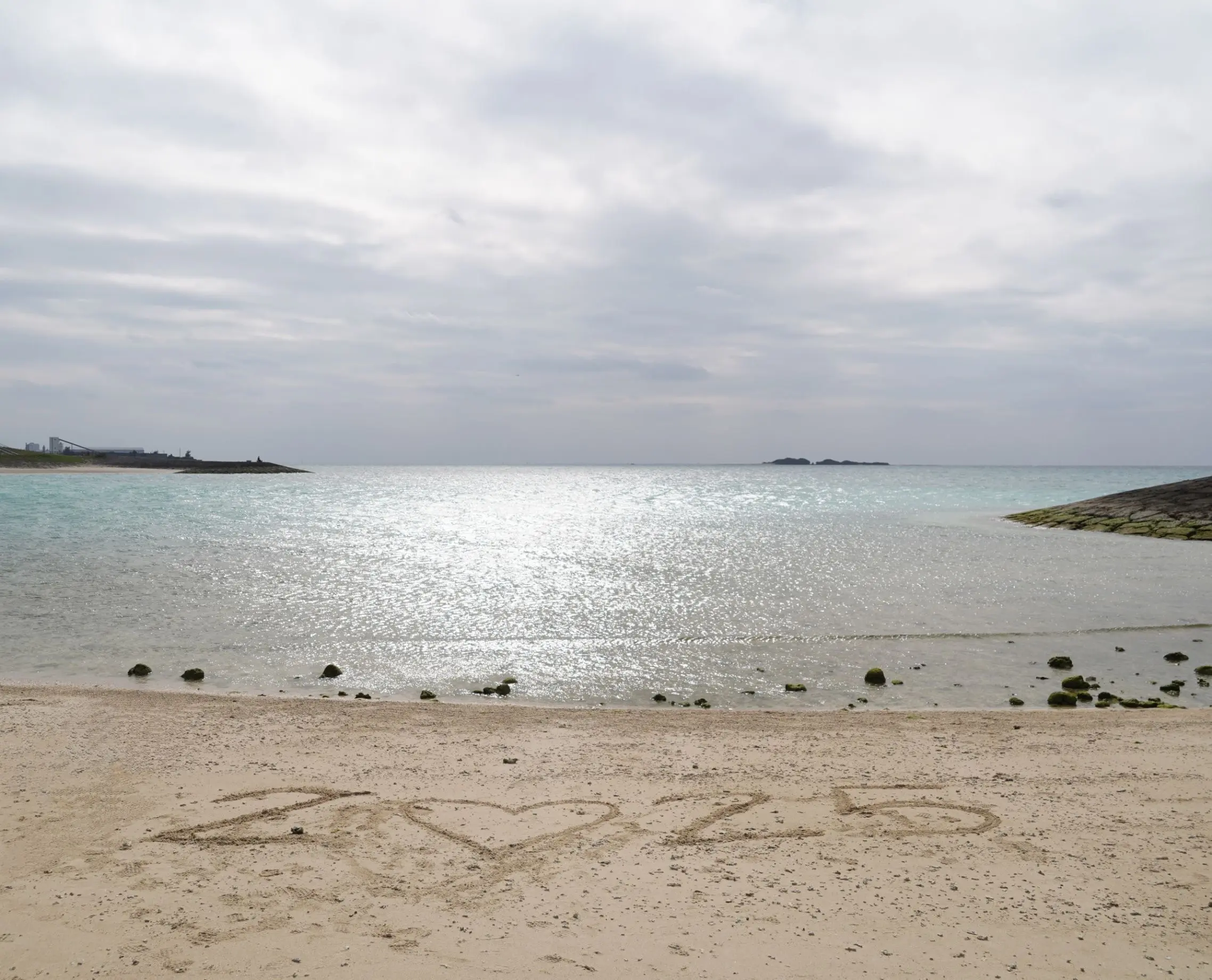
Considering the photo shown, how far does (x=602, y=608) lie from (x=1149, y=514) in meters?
34.9

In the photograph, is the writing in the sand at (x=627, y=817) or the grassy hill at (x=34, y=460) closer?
the writing in the sand at (x=627, y=817)

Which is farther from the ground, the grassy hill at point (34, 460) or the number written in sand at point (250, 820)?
the grassy hill at point (34, 460)

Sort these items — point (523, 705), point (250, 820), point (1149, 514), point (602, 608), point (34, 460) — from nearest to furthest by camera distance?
point (250, 820)
point (523, 705)
point (602, 608)
point (1149, 514)
point (34, 460)

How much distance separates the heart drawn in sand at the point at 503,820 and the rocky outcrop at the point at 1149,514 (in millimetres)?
38863

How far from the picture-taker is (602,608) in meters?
20.4

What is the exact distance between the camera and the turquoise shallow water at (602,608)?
13.9m

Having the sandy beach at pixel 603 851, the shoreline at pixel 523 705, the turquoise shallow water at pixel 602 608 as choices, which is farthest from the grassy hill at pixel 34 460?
the sandy beach at pixel 603 851

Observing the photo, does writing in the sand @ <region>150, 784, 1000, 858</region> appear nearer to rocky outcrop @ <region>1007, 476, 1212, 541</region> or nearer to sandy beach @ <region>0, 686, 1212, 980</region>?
sandy beach @ <region>0, 686, 1212, 980</region>

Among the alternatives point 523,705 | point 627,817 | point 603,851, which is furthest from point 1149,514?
point 603,851

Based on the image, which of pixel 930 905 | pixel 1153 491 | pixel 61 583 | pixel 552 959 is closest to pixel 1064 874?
pixel 930 905

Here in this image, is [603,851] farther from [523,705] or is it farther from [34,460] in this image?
[34,460]

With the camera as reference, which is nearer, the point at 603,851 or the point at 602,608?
the point at 603,851

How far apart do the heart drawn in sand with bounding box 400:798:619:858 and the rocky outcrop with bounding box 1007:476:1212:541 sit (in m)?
38.9

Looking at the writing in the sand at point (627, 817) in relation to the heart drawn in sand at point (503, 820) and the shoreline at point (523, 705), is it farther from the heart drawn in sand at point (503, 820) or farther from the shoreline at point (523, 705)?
the shoreline at point (523, 705)
